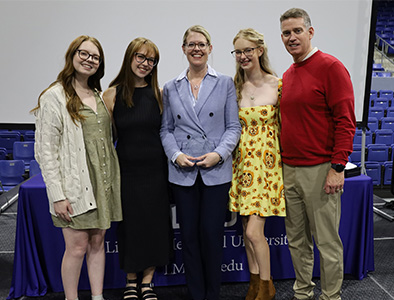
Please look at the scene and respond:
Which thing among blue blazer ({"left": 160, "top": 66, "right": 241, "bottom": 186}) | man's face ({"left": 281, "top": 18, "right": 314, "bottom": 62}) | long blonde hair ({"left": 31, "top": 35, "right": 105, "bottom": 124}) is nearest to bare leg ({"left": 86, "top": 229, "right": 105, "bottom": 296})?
blue blazer ({"left": 160, "top": 66, "right": 241, "bottom": 186})

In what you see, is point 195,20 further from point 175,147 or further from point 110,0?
point 175,147

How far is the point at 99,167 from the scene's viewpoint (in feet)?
6.35

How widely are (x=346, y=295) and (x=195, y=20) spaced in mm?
2553

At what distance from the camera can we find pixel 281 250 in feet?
8.30

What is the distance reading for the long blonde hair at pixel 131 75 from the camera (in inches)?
77.3

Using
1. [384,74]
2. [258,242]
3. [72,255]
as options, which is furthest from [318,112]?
[384,74]

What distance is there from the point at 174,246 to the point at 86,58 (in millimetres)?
1337

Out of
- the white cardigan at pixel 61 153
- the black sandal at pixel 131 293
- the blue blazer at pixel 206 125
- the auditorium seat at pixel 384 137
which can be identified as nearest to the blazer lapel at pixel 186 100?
the blue blazer at pixel 206 125

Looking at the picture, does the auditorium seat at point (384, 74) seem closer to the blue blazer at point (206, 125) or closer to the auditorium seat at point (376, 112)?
the auditorium seat at point (376, 112)

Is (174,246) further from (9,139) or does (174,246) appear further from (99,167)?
(9,139)

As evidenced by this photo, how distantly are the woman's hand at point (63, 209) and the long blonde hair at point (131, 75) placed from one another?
625 millimetres

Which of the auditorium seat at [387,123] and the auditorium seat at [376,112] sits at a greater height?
the auditorium seat at [376,112]

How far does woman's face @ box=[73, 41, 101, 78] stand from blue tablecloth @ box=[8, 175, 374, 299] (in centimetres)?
90

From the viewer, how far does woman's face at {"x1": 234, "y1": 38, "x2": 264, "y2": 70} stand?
197 cm
